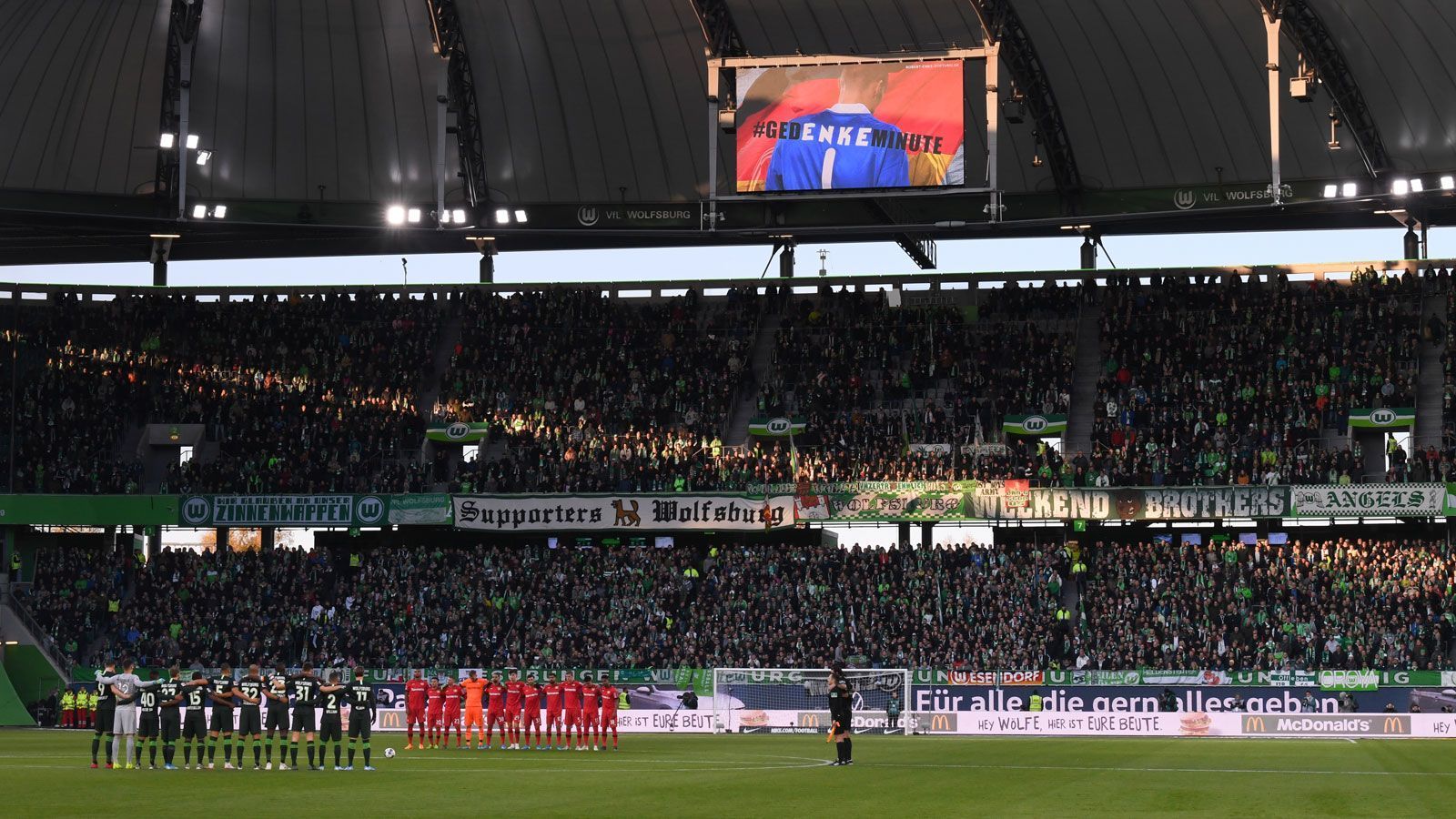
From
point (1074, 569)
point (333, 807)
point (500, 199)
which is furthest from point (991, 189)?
point (333, 807)

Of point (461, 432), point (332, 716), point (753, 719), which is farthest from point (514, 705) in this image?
point (461, 432)

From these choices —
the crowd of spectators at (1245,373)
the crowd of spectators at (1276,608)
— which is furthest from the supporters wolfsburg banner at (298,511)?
the crowd of spectators at (1245,373)

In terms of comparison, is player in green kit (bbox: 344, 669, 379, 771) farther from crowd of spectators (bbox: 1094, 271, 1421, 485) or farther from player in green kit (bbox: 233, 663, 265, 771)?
crowd of spectators (bbox: 1094, 271, 1421, 485)

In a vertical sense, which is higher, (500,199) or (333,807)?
(500,199)

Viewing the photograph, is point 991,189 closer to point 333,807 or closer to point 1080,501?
point 1080,501

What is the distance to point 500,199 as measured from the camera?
57344 mm

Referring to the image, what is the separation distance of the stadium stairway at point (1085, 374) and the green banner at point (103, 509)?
93.2ft

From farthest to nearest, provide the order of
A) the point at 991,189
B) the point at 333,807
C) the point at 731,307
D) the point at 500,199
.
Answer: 1. the point at 731,307
2. the point at 500,199
3. the point at 991,189
4. the point at 333,807

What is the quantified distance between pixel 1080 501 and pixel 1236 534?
4.87 metres

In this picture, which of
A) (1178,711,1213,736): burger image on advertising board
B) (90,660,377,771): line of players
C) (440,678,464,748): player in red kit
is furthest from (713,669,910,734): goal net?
(90,660,377,771): line of players

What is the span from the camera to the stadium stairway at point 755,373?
5681cm

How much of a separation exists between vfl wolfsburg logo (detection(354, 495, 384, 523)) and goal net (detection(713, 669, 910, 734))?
1457 centimetres

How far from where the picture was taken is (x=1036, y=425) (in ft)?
179

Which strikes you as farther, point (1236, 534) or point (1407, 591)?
point (1236, 534)
